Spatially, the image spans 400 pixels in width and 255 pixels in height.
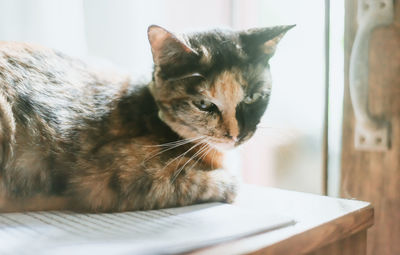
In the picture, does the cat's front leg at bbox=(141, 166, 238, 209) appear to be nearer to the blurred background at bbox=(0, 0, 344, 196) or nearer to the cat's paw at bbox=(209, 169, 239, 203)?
the cat's paw at bbox=(209, 169, 239, 203)

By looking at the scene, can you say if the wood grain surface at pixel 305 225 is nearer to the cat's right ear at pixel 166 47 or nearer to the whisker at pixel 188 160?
the whisker at pixel 188 160

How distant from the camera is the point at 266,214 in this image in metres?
0.69

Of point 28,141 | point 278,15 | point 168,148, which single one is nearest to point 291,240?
point 168,148

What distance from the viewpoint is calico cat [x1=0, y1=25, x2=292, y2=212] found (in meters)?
0.77

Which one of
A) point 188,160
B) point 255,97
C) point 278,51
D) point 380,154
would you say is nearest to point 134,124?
point 188,160

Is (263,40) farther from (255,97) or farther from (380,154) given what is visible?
(380,154)

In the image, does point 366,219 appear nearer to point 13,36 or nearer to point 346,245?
point 346,245

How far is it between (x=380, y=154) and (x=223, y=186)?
457 millimetres

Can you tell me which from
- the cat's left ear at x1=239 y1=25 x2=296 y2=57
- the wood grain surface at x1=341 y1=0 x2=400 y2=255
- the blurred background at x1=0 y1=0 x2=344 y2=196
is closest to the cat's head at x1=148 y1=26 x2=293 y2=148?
the cat's left ear at x1=239 y1=25 x2=296 y2=57

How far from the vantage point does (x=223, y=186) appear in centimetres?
81

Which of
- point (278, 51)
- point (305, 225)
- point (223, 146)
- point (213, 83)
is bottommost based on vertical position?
point (305, 225)

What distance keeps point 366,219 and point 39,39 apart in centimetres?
93

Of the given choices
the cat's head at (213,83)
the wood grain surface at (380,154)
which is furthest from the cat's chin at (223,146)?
the wood grain surface at (380,154)

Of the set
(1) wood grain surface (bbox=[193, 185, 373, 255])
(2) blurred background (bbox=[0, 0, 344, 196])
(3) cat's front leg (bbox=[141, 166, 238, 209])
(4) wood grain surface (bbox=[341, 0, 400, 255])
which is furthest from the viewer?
(2) blurred background (bbox=[0, 0, 344, 196])
